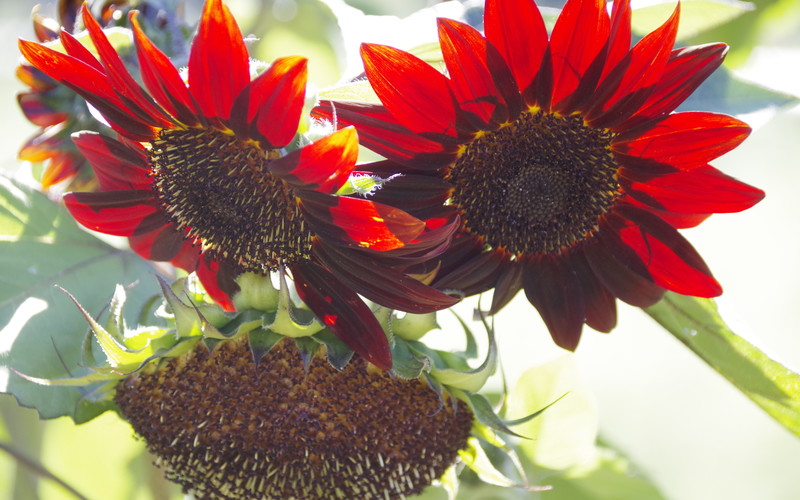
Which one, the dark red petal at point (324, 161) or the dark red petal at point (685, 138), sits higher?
the dark red petal at point (685, 138)

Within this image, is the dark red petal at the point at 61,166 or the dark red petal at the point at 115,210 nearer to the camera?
the dark red petal at the point at 115,210

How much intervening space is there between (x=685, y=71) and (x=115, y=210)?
335 millimetres

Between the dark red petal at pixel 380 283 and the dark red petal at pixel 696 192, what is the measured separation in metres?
0.13

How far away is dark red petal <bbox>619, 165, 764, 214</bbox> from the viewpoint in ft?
1.48

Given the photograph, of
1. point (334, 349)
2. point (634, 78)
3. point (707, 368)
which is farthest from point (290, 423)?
point (707, 368)

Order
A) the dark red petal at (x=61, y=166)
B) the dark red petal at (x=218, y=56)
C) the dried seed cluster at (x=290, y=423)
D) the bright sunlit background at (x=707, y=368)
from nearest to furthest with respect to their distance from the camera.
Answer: the dark red petal at (x=218, y=56) → the dried seed cluster at (x=290, y=423) → the dark red petal at (x=61, y=166) → the bright sunlit background at (x=707, y=368)

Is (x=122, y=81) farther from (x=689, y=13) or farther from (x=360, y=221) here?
(x=689, y=13)

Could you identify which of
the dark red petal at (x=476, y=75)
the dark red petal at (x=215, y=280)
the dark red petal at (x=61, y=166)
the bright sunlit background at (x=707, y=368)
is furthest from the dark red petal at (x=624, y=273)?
the bright sunlit background at (x=707, y=368)

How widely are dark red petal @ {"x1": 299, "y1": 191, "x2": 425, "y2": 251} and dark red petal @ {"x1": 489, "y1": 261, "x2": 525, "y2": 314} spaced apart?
0.11 meters

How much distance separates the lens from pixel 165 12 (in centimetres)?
67

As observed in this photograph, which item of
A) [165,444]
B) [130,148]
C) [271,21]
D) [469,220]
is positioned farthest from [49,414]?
[271,21]

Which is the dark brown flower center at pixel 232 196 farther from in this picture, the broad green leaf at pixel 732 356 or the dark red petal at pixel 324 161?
the broad green leaf at pixel 732 356

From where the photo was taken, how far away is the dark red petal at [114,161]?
50 cm

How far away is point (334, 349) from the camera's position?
0.46m
